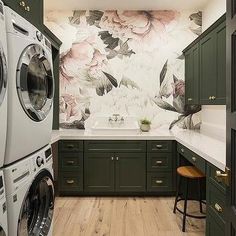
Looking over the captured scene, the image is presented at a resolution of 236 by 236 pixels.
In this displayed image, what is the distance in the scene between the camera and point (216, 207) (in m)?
1.98

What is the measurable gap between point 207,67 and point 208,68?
40 mm

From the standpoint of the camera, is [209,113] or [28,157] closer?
[28,157]

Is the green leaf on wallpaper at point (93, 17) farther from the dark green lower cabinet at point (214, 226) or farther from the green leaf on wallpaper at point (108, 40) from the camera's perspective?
the dark green lower cabinet at point (214, 226)

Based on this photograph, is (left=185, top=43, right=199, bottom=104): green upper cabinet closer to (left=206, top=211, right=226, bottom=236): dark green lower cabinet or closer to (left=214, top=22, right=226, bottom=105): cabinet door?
(left=214, top=22, right=226, bottom=105): cabinet door

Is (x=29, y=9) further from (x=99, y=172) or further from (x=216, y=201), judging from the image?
(x=99, y=172)

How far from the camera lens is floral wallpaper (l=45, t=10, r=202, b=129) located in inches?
169

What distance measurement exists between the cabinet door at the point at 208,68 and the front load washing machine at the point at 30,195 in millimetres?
2064

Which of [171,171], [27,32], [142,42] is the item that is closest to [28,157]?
[27,32]

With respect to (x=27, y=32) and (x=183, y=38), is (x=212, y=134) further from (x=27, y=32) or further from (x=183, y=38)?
(x=27, y=32)

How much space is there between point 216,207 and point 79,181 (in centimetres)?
218

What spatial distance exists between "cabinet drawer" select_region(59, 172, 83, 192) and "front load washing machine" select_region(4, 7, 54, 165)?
178 centimetres

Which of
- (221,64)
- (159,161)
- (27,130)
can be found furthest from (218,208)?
(159,161)

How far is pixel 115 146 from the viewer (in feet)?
12.1

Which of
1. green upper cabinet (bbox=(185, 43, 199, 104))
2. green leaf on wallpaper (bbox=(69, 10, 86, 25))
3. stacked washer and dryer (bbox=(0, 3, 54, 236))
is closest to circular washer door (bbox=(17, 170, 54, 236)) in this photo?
stacked washer and dryer (bbox=(0, 3, 54, 236))
